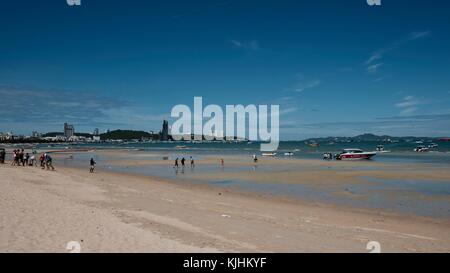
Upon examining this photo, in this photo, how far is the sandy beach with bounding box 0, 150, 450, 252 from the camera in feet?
30.2

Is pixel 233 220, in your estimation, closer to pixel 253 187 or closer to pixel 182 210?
pixel 182 210

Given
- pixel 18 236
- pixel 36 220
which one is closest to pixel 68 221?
pixel 36 220

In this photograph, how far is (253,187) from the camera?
86.4 feet

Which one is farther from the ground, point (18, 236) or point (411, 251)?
point (18, 236)

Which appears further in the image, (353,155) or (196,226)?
(353,155)

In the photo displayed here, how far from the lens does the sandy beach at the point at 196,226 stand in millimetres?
9195

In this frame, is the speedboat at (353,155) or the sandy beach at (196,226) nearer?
the sandy beach at (196,226)

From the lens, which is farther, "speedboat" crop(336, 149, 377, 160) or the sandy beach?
"speedboat" crop(336, 149, 377, 160)

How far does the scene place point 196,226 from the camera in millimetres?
11898

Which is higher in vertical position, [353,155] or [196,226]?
[353,155]
